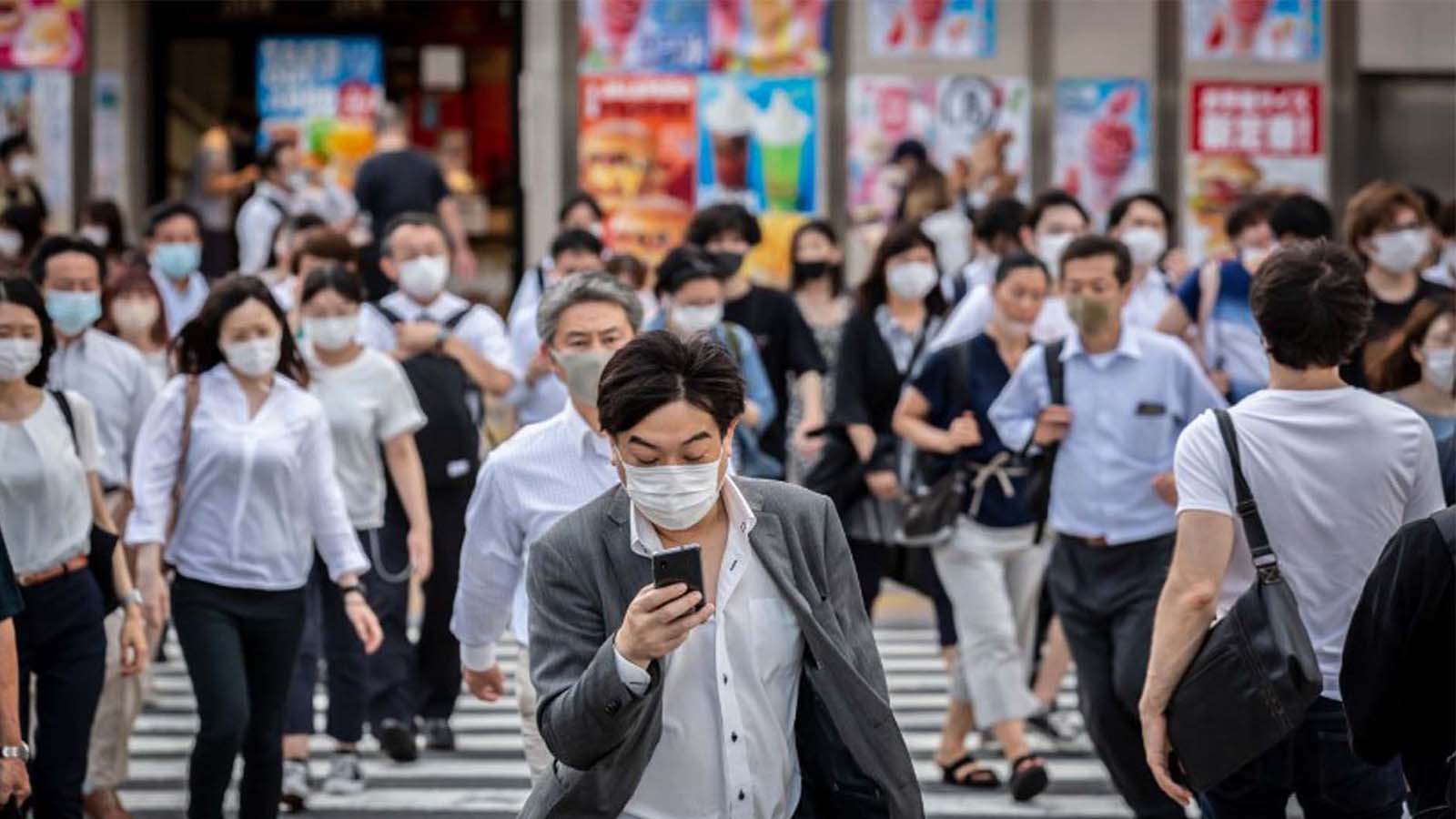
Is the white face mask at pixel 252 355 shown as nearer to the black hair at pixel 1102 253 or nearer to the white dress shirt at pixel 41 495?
the white dress shirt at pixel 41 495

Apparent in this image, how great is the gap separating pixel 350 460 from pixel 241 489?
6.90 feet

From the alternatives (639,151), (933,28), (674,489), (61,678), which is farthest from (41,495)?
(933,28)

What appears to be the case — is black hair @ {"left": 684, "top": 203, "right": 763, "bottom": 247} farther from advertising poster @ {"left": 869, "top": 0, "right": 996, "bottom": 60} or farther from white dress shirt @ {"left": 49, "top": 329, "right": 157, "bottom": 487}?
advertising poster @ {"left": 869, "top": 0, "right": 996, "bottom": 60}

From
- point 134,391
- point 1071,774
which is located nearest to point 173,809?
point 134,391

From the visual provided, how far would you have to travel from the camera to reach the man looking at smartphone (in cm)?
505

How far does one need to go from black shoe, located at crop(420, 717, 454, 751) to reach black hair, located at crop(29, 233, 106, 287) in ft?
8.09

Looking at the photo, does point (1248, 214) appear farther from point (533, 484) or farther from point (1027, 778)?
point (533, 484)

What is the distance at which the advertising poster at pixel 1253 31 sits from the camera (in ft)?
72.7

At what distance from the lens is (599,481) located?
7.02 metres

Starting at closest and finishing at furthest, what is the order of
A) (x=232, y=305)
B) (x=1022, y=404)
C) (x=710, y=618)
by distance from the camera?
(x=710, y=618) → (x=232, y=305) → (x=1022, y=404)

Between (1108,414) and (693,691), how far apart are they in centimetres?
426

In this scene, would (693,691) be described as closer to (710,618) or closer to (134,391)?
(710,618)

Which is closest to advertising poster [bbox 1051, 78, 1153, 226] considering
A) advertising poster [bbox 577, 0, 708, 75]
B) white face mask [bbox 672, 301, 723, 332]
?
advertising poster [bbox 577, 0, 708, 75]

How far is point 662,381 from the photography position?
5027 mm
